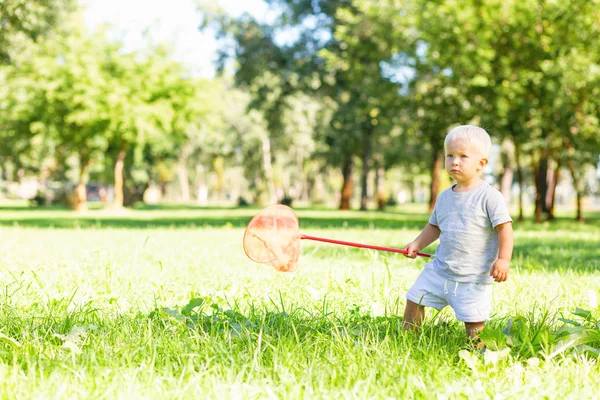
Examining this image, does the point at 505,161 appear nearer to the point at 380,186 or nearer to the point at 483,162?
the point at 380,186

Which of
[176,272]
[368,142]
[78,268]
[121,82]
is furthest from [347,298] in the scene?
[368,142]

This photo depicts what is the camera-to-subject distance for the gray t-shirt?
3641 millimetres

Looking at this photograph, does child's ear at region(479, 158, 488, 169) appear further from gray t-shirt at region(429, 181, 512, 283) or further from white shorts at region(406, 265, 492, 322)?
white shorts at region(406, 265, 492, 322)

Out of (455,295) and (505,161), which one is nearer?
(455,295)

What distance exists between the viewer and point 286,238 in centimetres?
368

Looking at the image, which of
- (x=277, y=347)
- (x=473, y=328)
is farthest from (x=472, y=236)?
(x=277, y=347)

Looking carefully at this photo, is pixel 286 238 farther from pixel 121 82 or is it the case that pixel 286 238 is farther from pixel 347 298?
pixel 121 82

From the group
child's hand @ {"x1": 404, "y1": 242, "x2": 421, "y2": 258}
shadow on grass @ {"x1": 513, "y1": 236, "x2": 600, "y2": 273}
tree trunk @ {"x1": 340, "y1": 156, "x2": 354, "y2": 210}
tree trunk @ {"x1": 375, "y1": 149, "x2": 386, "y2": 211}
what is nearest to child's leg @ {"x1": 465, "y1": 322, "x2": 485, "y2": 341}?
child's hand @ {"x1": 404, "y1": 242, "x2": 421, "y2": 258}

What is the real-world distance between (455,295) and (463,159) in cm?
76

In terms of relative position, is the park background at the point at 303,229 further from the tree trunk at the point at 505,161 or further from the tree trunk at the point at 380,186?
the tree trunk at the point at 505,161

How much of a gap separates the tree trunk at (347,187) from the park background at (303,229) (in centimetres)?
14

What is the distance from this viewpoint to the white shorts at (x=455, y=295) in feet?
11.8

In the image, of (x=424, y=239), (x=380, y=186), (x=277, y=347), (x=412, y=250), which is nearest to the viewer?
(x=277, y=347)

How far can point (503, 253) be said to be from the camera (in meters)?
3.54
